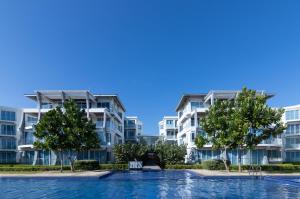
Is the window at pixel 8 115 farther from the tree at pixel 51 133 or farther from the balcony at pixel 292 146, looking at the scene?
the balcony at pixel 292 146

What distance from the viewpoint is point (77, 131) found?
34.3 m

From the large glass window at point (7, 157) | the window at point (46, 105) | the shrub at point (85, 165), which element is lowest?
the large glass window at point (7, 157)

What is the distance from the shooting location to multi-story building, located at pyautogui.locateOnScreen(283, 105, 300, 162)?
172 ft

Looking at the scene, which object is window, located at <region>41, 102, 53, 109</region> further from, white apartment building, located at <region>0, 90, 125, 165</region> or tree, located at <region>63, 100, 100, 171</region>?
tree, located at <region>63, 100, 100, 171</region>

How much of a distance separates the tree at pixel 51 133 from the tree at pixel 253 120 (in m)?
18.7

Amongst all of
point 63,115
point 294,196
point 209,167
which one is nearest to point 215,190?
point 294,196

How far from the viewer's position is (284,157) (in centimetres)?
5278

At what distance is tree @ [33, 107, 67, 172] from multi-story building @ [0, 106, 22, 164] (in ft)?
82.6

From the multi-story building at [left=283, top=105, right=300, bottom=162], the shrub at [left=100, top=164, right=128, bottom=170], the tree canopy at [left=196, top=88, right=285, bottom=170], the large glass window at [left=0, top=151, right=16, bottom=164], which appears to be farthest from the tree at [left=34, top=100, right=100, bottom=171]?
the multi-story building at [left=283, top=105, right=300, bottom=162]

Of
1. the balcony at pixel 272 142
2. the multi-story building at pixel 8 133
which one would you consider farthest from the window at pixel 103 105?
the balcony at pixel 272 142

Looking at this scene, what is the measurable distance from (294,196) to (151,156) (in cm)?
3832

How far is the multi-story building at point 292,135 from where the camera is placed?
172 feet

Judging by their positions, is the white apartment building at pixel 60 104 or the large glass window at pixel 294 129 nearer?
the white apartment building at pixel 60 104

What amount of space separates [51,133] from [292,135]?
4088cm
